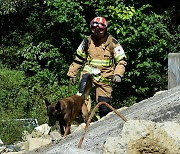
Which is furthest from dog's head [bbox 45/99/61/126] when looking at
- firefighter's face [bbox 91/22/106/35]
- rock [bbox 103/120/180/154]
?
rock [bbox 103/120/180/154]

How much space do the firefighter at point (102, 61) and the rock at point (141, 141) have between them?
12.7 feet

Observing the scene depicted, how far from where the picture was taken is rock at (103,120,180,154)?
3.72m

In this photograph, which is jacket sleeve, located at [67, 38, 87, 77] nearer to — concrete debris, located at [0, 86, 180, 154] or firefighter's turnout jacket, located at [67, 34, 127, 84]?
firefighter's turnout jacket, located at [67, 34, 127, 84]

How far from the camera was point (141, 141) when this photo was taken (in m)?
3.75

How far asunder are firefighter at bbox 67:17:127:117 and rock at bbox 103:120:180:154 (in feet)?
12.7

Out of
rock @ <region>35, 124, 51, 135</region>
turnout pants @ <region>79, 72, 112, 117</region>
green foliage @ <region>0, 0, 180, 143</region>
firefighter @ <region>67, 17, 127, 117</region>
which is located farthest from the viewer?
green foliage @ <region>0, 0, 180, 143</region>

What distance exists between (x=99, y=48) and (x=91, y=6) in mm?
5586

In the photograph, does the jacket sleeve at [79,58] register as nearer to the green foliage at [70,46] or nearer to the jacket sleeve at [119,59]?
the jacket sleeve at [119,59]

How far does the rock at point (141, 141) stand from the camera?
3.72 metres

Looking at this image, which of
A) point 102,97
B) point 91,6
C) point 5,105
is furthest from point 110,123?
point 91,6

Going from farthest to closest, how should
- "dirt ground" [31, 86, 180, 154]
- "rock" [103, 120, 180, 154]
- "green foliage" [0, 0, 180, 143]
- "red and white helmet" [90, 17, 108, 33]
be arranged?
"green foliage" [0, 0, 180, 143], "red and white helmet" [90, 17, 108, 33], "dirt ground" [31, 86, 180, 154], "rock" [103, 120, 180, 154]

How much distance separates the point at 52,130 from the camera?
924cm

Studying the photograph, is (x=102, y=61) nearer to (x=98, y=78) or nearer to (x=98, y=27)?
(x=98, y=78)

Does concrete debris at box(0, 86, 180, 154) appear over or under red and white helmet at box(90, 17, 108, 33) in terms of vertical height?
under
